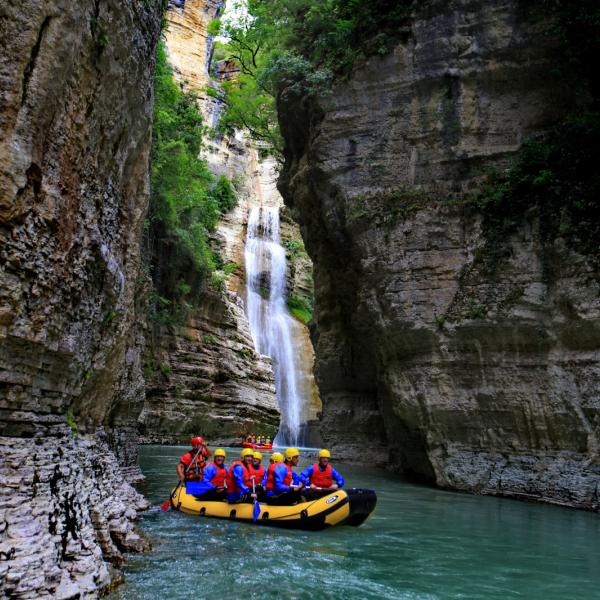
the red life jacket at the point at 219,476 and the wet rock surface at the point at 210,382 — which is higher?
the wet rock surface at the point at 210,382

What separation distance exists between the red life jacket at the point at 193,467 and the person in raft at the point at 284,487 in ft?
6.51

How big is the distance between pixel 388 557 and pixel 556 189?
923 cm

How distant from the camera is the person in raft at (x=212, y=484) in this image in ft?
37.4

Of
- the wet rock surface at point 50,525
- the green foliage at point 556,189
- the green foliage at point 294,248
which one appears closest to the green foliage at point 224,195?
the green foliage at point 294,248

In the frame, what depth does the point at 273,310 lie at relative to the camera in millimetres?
36438

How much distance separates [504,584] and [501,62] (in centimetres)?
1255

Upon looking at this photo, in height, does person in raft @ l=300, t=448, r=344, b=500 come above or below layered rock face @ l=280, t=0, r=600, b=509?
below

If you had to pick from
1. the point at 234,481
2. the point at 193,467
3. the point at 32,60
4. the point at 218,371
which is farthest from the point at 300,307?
the point at 32,60

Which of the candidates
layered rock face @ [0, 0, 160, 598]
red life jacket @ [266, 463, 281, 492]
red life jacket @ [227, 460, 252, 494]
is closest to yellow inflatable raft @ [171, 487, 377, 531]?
red life jacket @ [227, 460, 252, 494]

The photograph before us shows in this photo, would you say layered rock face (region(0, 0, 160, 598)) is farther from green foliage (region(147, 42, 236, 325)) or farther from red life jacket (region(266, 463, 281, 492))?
green foliage (region(147, 42, 236, 325))

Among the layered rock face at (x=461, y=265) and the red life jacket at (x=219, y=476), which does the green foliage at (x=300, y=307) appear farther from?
the red life jacket at (x=219, y=476)

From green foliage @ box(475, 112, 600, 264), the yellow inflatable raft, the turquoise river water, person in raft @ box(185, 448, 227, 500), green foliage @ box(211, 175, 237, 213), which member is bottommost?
the turquoise river water

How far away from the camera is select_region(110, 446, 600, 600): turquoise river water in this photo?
680 cm

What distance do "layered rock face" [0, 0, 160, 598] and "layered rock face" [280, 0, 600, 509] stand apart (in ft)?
28.4
